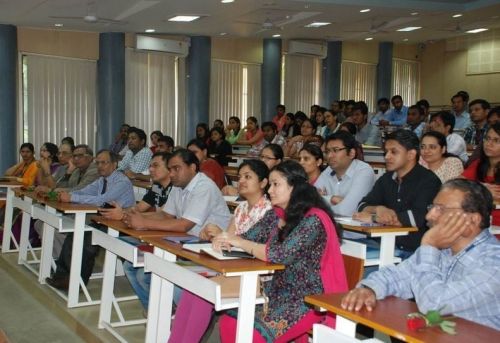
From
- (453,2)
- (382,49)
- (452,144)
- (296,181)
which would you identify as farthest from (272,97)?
(296,181)

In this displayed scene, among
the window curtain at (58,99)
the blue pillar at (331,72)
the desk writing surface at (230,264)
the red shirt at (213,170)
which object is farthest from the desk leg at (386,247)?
the blue pillar at (331,72)

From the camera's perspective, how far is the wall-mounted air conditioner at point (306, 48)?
44.4 ft

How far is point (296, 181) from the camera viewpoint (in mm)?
2938

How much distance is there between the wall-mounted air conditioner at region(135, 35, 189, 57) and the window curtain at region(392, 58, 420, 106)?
577cm

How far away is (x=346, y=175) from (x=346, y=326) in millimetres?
2448

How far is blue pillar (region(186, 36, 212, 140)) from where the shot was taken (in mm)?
12953

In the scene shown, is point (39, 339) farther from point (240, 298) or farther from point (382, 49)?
point (382, 49)

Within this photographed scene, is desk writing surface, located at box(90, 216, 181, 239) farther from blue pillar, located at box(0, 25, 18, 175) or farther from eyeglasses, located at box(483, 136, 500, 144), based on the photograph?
blue pillar, located at box(0, 25, 18, 175)

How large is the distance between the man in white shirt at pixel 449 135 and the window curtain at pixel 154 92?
8177 mm

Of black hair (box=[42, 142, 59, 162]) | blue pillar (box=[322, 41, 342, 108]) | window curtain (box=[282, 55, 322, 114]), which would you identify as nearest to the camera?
black hair (box=[42, 142, 59, 162])

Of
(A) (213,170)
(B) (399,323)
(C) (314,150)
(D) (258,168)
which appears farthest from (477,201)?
(A) (213,170)

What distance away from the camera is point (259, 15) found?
35.1ft

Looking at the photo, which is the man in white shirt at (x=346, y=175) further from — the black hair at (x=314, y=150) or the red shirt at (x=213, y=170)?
the red shirt at (x=213, y=170)

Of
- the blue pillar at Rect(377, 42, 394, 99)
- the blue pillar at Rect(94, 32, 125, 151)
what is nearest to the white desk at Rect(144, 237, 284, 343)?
the blue pillar at Rect(94, 32, 125, 151)
